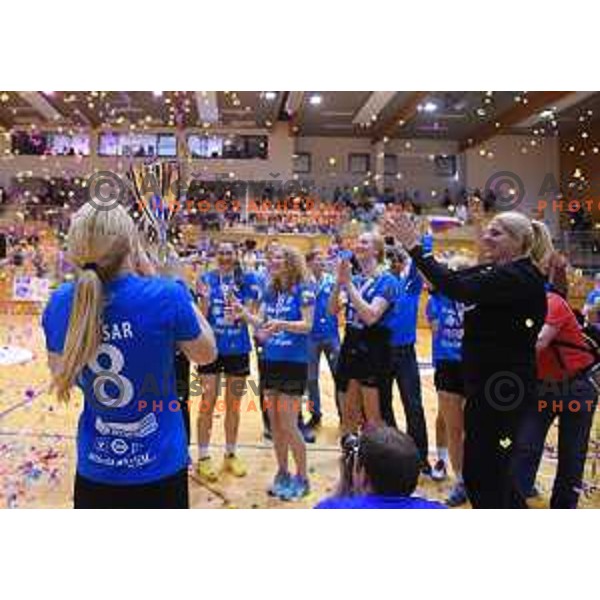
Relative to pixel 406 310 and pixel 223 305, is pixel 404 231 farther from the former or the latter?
pixel 223 305

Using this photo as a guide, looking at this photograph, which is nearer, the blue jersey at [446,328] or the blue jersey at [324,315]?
the blue jersey at [446,328]

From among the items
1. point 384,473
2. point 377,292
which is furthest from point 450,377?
point 384,473

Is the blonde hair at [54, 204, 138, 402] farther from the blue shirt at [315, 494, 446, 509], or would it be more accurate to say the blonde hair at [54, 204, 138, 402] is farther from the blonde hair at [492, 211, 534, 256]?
the blonde hair at [492, 211, 534, 256]

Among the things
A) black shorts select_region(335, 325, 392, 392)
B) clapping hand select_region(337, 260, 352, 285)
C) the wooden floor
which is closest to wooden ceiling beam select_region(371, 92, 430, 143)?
the wooden floor

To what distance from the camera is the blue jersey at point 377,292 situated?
3137 mm

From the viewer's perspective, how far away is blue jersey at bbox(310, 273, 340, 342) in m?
3.89

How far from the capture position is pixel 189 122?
11336 mm

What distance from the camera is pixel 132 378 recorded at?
1.65 metres

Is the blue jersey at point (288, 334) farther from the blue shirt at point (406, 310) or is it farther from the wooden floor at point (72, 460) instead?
the wooden floor at point (72, 460)

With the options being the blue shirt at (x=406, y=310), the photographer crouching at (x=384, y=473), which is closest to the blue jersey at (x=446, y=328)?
the blue shirt at (x=406, y=310)

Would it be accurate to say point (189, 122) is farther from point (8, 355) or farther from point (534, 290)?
point (534, 290)

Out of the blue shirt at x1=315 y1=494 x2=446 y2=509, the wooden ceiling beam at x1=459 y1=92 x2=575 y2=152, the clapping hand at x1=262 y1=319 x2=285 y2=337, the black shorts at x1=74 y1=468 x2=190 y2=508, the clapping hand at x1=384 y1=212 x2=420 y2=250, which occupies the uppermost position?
the wooden ceiling beam at x1=459 y1=92 x2=575 y2=152

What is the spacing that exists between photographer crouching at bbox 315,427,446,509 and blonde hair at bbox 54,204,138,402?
68 cm

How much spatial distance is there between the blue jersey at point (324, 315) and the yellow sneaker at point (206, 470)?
1.06m
